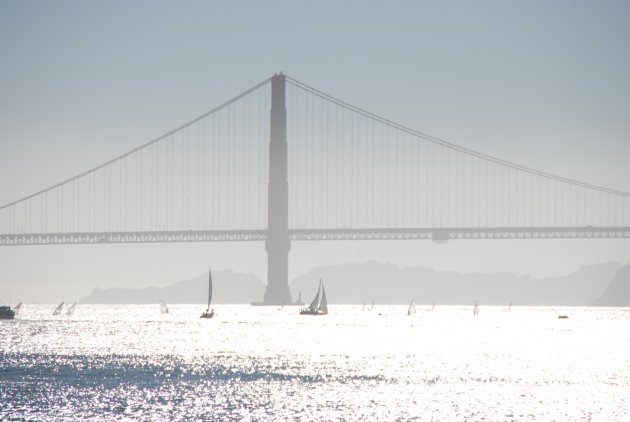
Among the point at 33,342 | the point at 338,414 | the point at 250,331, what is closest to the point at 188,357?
the point at 33,342

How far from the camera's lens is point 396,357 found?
73.4m

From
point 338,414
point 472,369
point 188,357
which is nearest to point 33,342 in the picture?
point 188,357

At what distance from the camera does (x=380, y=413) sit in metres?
44.3

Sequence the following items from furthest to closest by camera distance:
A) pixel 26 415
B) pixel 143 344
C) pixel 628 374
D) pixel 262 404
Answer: pixel 143 344
pixel 628 374
pixel 262 404
pixel 26 415

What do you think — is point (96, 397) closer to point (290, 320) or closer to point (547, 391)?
point (547, 391)

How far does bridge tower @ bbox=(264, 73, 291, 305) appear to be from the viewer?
143m

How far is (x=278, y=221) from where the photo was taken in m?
143

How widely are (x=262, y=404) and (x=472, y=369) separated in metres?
21.6

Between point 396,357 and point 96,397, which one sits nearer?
point 96,397

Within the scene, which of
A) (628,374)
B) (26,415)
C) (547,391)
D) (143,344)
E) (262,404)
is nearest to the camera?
(26,415)

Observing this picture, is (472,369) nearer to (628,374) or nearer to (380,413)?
(628,374)

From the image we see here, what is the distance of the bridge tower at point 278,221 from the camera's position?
14338 centimetres

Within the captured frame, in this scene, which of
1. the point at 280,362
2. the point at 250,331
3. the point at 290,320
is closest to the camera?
the point at 280,362

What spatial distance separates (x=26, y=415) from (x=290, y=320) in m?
95.6
